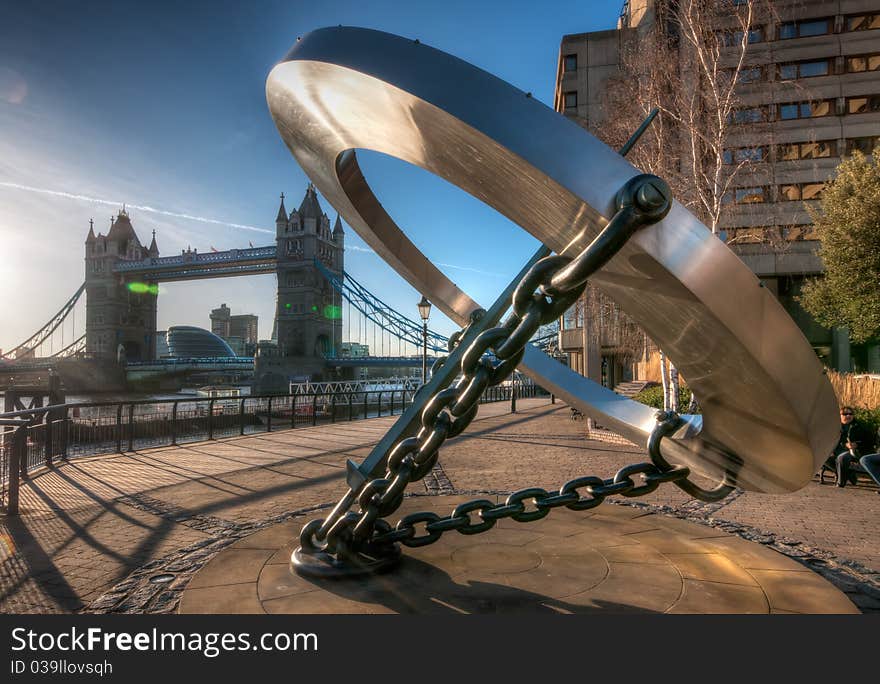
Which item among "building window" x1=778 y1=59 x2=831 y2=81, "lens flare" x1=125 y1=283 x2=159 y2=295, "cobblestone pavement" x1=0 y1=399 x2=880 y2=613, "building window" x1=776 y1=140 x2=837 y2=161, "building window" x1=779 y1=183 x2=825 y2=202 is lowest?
"cobblestone pavement" x1=0 y1=399 x2=880 y2=613

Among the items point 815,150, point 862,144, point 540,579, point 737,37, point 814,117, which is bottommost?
point 540,579

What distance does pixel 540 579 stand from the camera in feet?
9.78

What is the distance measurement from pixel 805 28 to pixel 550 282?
32.0 metres

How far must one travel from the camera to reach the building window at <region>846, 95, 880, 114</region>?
2450 cm

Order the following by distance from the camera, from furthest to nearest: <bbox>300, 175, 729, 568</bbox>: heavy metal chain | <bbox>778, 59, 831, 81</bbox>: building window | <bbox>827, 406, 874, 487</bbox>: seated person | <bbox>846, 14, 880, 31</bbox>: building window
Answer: <bbox>778, 59, 831, 81</bbox>: building window
<bbox>846, 14, 880, 31</bbox>: building window
<bbox>827, 406, 874, 487</bbox>: seated person
<bbox>300, 175, 729, 568</bbox>: heavy metal chain

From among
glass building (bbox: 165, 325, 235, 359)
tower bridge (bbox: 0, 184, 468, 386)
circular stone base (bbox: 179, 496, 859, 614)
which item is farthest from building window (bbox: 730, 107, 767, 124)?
glass building (bbox: 165, 325, 235, 359)

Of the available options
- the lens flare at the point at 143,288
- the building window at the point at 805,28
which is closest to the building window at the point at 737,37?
the building window at the point at 805,28

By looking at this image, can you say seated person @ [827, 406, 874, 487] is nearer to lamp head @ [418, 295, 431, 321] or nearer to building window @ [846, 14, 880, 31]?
lamp head @ [418, 295, 431, 321]

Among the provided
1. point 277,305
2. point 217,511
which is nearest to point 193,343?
point 277,305

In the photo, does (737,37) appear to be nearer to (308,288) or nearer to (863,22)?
(863,22)

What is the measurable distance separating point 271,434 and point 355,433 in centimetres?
189

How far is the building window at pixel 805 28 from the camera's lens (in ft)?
81.7

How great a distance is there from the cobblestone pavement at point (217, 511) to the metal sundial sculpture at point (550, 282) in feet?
3.96

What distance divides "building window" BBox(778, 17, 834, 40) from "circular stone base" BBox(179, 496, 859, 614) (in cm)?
3022
